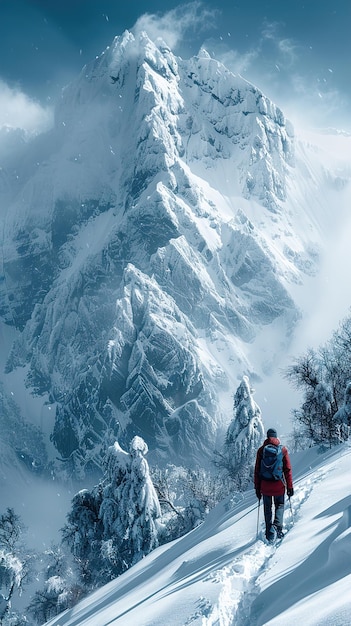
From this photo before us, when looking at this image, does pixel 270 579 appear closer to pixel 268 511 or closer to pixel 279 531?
pixel 279 531

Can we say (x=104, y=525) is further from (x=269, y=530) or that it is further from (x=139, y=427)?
(x=139, y=427)

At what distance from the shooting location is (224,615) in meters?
5.19

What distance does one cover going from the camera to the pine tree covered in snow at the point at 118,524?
28672 mm

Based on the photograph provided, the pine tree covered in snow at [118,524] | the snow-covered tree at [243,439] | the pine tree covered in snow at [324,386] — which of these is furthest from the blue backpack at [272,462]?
the snow-covered tree at [243,439]

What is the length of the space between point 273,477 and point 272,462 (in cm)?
26

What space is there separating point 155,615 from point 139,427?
174 meters

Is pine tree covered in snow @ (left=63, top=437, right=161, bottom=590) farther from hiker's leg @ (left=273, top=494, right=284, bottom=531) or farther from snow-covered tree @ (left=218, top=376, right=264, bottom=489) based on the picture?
hiker's leg @ (left=273, top=494, right=284, bottom=531)

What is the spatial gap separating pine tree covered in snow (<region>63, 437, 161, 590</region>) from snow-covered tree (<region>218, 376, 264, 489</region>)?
11.7m

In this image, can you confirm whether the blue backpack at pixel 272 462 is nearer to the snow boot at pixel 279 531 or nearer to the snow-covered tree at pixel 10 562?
the snow boot at pixel 279 531

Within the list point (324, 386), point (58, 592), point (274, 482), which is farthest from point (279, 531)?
point (58, 592)

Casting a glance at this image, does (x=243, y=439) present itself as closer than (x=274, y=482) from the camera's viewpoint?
No

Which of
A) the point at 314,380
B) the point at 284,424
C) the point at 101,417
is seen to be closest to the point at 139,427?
the point at 101,417

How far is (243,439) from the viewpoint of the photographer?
130 feet

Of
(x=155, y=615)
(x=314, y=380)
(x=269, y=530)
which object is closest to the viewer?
(x=155, y=615)
